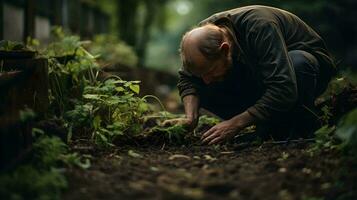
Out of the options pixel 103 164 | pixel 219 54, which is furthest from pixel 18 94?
pixel 219 54

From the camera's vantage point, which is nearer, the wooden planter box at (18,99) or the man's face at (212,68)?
the wooden planter box at (18,99)

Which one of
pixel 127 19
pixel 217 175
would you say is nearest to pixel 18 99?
pixel 217 175

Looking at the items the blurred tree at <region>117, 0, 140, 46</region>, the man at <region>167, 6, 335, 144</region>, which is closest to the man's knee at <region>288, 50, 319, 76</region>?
the man at <region>167, 6, 335, 144</region>

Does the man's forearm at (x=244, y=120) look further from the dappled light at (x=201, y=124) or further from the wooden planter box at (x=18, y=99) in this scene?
the wooden planter box at (x=18, y=99)

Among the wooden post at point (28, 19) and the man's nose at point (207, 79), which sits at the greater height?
the wooden post at point (28, 19)

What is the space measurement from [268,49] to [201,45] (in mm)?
475

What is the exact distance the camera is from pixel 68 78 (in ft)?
15.4

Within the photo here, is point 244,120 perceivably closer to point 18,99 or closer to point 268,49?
point 268,49

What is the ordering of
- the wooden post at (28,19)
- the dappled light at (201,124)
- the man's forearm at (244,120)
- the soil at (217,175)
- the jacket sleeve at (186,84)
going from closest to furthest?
the soil at (217,175) → the dappled light at (201,124) → the man's forearm at (244,120) → the jacket sleeve at (186,84) → the wooden post at (28,19)

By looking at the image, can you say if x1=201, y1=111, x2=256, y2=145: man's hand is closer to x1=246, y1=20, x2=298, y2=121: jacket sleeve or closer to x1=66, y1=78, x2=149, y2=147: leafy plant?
x1=246, y1=20, x2=298, y2=121: jacket sleeve

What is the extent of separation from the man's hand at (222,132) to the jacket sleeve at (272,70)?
17cm

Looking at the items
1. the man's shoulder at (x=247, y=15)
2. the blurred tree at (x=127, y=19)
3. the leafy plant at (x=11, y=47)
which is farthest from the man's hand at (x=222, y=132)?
the blurred tree at (x=127, y=19)

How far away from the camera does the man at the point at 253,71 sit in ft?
12.9

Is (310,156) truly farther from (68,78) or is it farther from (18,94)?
(68,78)
